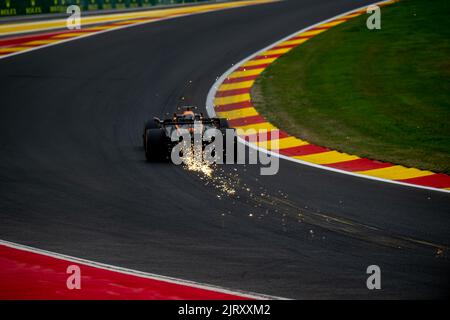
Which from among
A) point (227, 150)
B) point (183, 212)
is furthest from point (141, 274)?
point (227, 150)

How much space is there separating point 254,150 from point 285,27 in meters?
15.1

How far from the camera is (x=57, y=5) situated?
113 feet

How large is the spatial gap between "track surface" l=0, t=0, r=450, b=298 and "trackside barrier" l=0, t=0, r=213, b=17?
11508 millimetres

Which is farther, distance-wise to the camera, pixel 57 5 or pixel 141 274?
pixel 57 5

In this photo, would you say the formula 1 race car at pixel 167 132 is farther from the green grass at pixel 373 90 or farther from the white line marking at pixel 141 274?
the white line marking at pixel 141 274

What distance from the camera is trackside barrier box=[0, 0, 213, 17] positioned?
32.8m

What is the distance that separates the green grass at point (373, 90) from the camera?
56.6ft

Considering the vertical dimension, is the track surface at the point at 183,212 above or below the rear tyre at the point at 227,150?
below

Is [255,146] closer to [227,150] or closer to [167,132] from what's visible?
[227,150]

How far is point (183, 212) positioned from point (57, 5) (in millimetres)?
24082

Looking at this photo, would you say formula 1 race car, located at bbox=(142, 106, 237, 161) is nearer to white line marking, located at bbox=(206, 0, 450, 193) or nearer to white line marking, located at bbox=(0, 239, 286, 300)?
white line marking, located at bbox=(206, 0, 450, 193)

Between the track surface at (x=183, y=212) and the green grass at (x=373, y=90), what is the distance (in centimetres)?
232

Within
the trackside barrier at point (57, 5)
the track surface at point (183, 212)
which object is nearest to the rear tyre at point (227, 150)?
the track surface at point (183, 212)
